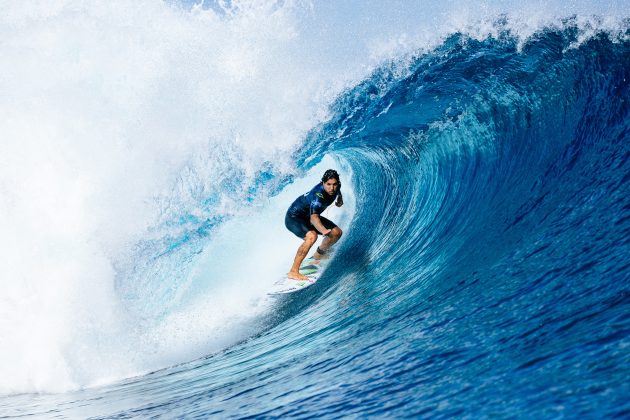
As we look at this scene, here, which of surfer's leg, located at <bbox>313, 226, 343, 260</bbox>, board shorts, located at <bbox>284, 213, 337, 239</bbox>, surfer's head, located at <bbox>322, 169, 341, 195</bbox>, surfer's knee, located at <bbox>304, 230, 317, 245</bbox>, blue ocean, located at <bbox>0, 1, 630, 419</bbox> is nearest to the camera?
blue ocean, located at <bbox>0, 1, 630, 419</bbox>

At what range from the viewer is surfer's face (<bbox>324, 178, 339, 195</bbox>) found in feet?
19.7

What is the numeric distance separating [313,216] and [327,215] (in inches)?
116

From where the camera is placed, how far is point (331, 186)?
605 cm

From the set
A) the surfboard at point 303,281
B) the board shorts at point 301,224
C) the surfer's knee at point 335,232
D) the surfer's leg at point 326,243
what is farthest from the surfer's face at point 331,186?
the surfboard at point 303,281

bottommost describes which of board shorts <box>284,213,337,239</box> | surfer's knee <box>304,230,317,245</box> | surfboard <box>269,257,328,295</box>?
surfboard <box>269,257,328,295</box>

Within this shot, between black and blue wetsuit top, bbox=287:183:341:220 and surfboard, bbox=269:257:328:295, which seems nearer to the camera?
black and blue wetsuit top, bbox=287:183:341:220

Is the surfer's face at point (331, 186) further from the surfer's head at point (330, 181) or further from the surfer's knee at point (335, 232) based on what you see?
the surfer's knee at point (335, 232)

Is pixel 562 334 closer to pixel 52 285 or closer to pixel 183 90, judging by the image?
pixel 52 285

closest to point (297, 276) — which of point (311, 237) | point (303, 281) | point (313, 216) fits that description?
point (303, 281)

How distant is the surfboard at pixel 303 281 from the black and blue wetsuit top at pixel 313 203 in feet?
2.11

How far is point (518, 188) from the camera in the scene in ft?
16.8

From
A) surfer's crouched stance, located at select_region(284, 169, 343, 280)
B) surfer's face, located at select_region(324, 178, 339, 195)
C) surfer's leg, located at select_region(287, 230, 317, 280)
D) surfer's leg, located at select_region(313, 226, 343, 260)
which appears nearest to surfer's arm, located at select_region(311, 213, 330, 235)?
surfer's crouched stance, located at select_region(284, 169, 343, 280)

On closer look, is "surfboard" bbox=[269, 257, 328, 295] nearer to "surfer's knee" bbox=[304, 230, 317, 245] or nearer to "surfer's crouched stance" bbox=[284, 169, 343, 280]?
"surfer's crouched stance" bbox=[284, 169, 343, 280]

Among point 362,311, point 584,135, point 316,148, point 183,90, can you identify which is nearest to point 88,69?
point 183,90
